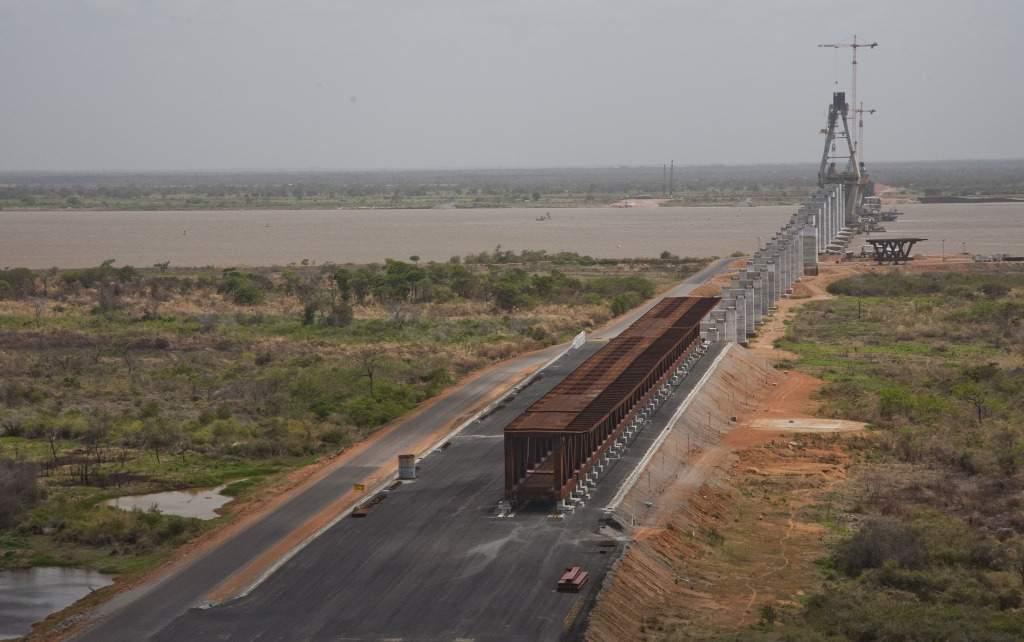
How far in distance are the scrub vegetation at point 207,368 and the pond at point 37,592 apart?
71 centimetres

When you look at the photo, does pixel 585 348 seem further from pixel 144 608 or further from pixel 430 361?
pixel 144 608

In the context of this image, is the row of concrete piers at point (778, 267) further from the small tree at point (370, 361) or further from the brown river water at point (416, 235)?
the small tree at point (370, 361)

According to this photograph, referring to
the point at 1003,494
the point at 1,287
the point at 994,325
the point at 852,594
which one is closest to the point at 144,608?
the point at 852,594

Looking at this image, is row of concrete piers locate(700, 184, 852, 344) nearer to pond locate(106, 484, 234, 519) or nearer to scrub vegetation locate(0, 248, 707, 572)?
scrub vegetation locate(0, 248, 707, 572)

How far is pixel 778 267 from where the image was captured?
81.2m

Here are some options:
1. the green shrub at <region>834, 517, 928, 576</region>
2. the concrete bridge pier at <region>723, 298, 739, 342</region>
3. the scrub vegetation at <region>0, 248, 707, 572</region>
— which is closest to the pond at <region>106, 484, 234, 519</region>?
the scrub vegetation at <region>0, 248, 707, 572</region>

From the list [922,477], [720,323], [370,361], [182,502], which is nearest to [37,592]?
[182,502]

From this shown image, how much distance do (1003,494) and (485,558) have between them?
14259 millimetres

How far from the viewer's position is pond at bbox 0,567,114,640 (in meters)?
26.1

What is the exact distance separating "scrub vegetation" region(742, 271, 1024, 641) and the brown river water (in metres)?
52.4

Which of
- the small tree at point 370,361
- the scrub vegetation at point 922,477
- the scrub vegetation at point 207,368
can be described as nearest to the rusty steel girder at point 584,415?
the scrub vegetation at point 922,477

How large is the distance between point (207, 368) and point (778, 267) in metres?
36.9

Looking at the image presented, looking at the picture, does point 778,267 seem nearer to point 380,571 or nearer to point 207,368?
point 207,368

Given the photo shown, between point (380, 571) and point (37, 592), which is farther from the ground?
point (380, 571)
